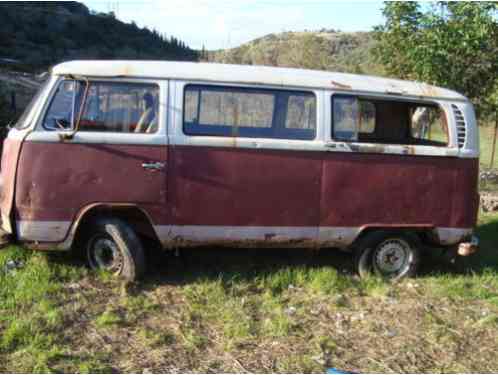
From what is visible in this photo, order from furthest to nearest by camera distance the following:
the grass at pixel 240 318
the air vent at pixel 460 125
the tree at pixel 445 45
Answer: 1. the tree at pixel 445 45
2. the air vent at pixel 460 125
3. the grass at pixel 240 318

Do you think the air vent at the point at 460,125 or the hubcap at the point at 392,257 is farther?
the hubcap at the point at 392,257

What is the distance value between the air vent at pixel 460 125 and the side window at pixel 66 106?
13.2 ft

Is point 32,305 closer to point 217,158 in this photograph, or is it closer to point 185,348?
point 185,348

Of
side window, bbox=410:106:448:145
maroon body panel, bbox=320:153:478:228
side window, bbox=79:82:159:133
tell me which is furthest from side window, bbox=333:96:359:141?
side window, bbox=79:82:159:133

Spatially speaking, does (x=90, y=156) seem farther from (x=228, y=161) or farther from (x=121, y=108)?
(x=228, y=161)

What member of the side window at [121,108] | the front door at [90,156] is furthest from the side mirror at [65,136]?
the side window at [121,108]

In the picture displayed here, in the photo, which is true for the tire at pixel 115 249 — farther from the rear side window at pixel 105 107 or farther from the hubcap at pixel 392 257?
the hubcap at pixel 392 257

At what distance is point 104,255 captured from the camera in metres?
5.46

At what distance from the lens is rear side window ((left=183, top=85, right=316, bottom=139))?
529 centimetres

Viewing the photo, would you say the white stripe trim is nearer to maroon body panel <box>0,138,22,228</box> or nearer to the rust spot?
maroon body panel <box>0,138,22,228</box>

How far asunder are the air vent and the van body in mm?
15

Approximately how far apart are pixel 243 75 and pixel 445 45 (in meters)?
5.19

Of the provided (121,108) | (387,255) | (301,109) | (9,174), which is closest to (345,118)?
(301,109)

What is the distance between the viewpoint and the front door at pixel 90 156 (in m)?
4.98
